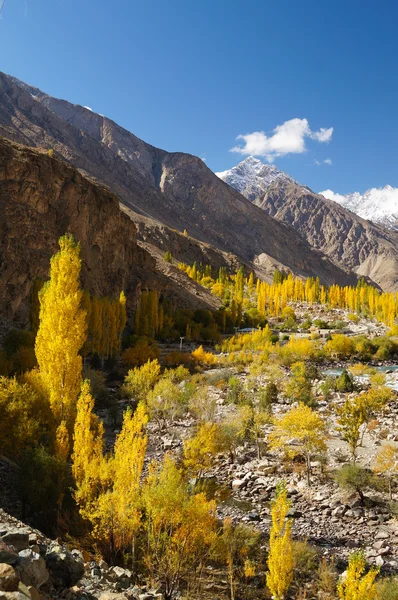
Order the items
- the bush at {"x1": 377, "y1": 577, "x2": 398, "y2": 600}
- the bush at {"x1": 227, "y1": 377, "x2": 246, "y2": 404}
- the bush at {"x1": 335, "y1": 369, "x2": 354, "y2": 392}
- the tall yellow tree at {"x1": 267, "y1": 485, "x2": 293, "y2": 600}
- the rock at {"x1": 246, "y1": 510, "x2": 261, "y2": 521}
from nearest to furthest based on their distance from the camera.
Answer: the tall yellow tree at {"x1": 267, "y1": 485, "x2": 293, "y2": 600} < the bush at {"x1": 377, "y1": 577, "x2": 398, "y2": 600} < the rock at {"x1": 246, "y1": 510, "x2": 261, "y2": 521} < the bush at {"x1": 227, "y1": 377, "x2": 246, "y2": 404} < the bush at {"x1": 335, "y1": 369, "x2": 354, "y2": 392}

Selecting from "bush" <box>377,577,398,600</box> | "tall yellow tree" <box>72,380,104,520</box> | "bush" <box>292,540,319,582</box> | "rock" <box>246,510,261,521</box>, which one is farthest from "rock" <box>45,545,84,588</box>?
"rock" <box>246,510,261,521</box>

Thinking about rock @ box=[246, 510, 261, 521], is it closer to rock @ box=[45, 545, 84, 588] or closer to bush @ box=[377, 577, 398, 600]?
bush @ box=[377, 577, 398, 600]

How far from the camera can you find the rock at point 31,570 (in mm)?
6306

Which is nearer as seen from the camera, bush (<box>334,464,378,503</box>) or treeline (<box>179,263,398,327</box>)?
bush (<box>334,464,378,503</box>)

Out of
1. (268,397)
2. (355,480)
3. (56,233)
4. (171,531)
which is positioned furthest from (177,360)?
(171,531)

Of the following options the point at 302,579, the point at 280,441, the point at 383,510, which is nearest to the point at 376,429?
the point at 280,441

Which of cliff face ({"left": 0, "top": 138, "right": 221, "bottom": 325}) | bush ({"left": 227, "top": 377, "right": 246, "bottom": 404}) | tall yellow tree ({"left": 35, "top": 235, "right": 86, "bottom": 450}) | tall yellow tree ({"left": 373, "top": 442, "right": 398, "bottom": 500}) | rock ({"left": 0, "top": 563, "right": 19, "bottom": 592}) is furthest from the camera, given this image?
cliff face ({"left": 0, "top": 138, "right": 221, "bottom": 325})

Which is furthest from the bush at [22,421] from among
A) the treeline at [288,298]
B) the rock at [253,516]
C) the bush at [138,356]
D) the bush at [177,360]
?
the treeline at [288,298]

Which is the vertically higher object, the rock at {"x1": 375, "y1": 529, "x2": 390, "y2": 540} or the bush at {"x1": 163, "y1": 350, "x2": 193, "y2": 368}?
the rock at {"x1": 375, "y1": 529, "x2": 390, "y2": 540}

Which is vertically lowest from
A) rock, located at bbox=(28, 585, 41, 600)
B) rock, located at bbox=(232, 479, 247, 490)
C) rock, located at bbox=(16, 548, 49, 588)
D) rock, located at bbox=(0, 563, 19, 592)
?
rock, located at bbox=(232, 479, 247, 490)

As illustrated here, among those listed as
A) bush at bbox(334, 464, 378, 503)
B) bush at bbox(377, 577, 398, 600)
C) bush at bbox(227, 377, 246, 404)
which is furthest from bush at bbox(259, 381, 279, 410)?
bush at bbox(377, 577, 398, 600)

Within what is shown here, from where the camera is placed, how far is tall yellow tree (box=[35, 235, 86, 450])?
48.5 ft

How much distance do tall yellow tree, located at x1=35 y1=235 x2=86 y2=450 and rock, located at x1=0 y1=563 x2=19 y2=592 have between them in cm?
945

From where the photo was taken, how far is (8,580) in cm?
523
